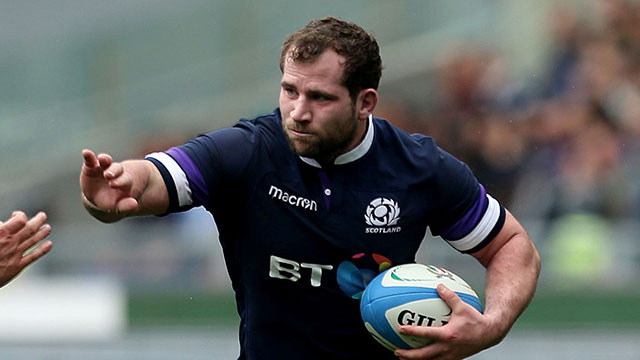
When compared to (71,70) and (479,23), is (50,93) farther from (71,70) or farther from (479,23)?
(479,23)

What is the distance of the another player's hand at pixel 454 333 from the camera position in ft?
17.8

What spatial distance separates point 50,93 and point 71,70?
42cm

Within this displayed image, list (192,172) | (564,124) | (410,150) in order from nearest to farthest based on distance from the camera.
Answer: (192,172) < (410,150) < (564,124)

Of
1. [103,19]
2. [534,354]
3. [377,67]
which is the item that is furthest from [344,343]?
[103,19]

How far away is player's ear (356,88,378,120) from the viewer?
5.84m

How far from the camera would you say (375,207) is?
5875 millimetres

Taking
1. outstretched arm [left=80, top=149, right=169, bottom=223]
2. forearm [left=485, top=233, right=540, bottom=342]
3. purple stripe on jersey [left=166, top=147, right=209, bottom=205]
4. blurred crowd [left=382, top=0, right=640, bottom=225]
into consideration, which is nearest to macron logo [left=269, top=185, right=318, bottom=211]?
purple stripe on jersey [left=166, top=147, right=209, bottom=205]

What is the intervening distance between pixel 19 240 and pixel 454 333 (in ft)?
7.00

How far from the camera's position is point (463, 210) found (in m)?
6.14

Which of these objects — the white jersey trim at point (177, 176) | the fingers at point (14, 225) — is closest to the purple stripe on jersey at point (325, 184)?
the white jersey trim at point (177, 176)

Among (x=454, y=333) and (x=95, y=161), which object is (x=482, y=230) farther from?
(x=95, y=161)

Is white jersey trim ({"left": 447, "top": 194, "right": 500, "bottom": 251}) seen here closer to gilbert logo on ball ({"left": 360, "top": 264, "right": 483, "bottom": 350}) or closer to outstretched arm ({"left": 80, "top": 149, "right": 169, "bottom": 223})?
gilbert logo on ball ({"left": 360, "top": 264, "right": 483, "bottom": 350})

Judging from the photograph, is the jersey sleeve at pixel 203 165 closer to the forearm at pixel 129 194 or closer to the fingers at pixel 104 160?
the forearm at pixel 129 194

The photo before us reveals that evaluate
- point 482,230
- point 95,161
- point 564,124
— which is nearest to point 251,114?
point 564,124
